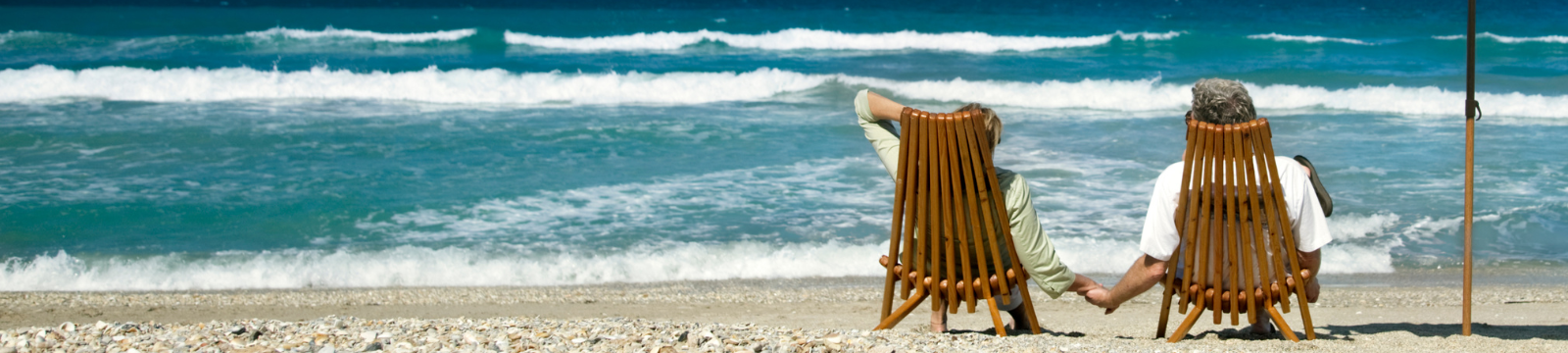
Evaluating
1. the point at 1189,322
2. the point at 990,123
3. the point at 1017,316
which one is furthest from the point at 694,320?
the point at 1189,322

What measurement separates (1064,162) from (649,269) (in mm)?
4720

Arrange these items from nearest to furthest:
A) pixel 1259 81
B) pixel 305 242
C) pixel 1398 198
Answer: pixel 305 242, pixel 1398 198, pixel 1259 81

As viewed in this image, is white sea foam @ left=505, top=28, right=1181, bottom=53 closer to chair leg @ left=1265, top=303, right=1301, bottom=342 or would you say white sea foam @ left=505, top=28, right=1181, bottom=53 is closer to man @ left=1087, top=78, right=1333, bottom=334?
chair leg @ left=1265, top=303, right=1301, bottom=342

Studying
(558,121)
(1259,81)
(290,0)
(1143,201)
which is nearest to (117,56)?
(558,121)

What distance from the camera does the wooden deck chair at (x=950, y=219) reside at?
3.14 meters

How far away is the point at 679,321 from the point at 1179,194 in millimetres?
2468

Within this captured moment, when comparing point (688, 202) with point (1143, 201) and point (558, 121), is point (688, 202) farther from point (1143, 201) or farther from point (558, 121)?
point (558, 121)

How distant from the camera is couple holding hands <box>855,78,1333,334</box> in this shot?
3094 millimetres

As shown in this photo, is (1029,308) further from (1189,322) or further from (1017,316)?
(1189,322)

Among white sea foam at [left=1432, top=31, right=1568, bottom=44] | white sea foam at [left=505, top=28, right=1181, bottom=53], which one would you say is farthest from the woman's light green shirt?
white sea foam at [left=1432, top=31, right=1568, bottom=44]

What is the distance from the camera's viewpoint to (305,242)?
6410 mm

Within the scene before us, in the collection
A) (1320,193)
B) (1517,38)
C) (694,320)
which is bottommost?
(694,320)

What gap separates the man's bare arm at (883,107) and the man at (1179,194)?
0.85m

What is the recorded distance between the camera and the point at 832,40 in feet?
81.1
